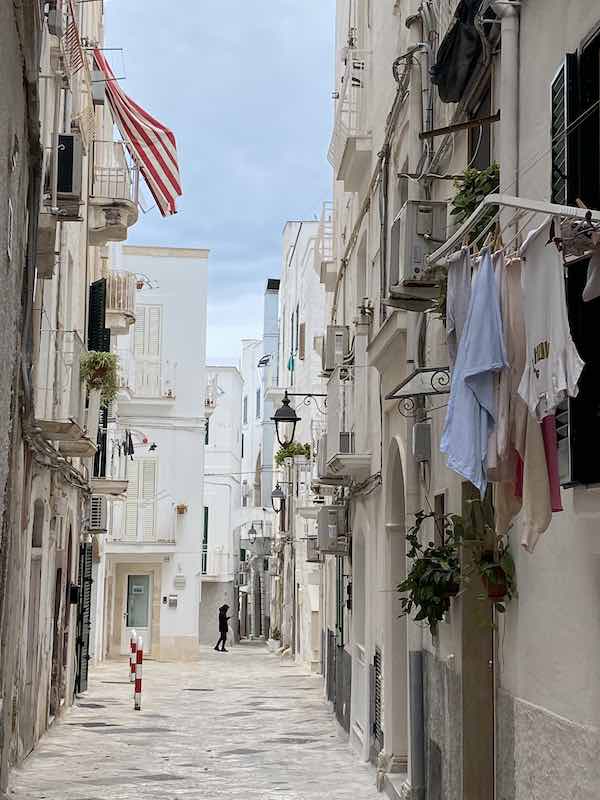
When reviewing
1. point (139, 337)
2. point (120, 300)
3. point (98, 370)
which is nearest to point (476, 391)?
point (98, 370)

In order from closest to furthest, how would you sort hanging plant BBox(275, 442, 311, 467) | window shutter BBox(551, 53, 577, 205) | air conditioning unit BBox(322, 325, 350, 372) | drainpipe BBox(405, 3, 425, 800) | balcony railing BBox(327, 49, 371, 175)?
window shutter BBox(551, 53, 577, 205) < drainpipe BBox(405, 3, 425, 800) < balcony railing BBox(327, 49, 371, 175) < air conditioning unit BBox(322, 325, 350, 372) < hanging plant BBox(275, 442, 311, 467)

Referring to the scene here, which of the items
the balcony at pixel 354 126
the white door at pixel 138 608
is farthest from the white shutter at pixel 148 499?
the balcony at pixel 354 126

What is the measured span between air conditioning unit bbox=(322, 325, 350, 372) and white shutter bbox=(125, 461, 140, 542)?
59.5 ft

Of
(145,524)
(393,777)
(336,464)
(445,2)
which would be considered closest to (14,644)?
(393,777)

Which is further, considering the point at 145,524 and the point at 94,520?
the point at 145,524

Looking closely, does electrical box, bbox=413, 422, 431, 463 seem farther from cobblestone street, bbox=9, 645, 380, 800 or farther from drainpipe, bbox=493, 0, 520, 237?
cobblestone street, bbox=9, 645, 380, 800

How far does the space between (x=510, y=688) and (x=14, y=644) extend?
6.89m

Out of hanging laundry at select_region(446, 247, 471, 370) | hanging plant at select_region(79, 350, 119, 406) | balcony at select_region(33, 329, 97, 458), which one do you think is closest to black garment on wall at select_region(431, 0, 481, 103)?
hanging laundry at select_region(446, 247, 471, 370)

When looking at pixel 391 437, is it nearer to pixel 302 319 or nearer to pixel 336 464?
pixel 336 464

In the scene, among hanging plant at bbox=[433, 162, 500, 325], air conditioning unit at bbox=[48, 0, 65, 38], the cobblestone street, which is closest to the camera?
hanging plant at bbox=[433, 162, 500, 325]

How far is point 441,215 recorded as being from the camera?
9.67m

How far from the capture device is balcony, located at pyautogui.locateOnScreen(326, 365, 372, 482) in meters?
16.2

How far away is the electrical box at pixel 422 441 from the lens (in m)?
11.0

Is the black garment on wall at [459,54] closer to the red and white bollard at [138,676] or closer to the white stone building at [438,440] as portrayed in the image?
the white stone building at [438,440]
